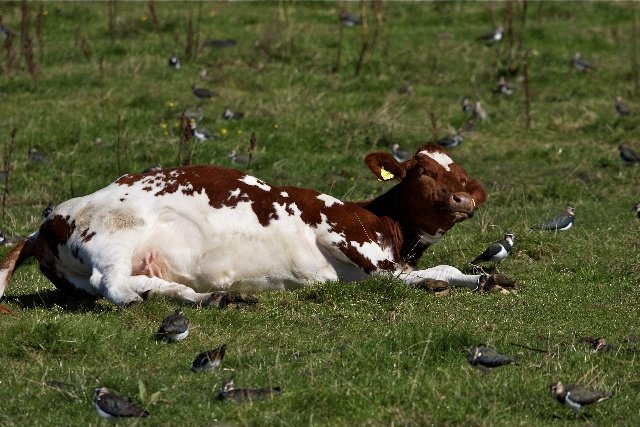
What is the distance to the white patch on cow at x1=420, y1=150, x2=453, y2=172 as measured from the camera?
10.9 meters

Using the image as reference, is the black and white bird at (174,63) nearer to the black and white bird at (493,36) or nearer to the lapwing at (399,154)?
the lapwing at (399,154)

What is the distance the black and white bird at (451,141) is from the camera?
1797cm

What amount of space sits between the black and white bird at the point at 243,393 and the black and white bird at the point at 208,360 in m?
0.63

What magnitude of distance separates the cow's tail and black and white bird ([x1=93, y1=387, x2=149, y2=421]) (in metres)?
3.24

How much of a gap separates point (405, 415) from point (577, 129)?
507 inches

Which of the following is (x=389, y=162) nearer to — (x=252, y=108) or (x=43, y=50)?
(x=252, y=108)

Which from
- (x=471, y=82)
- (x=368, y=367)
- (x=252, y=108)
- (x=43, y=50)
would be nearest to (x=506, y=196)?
(x=252, y=108)

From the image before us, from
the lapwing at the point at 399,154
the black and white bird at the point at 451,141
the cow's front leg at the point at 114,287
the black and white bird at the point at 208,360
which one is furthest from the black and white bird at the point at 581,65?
the black and white bird at the point at 208,360

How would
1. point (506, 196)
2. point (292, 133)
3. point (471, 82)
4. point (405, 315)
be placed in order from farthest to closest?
point (471, 82) < point (292, 133) < point (506, 196) < point (405, 315)

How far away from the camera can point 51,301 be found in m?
10.8

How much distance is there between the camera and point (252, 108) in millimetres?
19422

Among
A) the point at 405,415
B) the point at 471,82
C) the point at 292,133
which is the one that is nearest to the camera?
the point at 405,415

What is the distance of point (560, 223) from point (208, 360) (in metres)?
6.25

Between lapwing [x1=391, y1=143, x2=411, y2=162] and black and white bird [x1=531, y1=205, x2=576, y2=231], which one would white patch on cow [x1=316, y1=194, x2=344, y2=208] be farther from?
lapwing [x1=391, y1=143, x2=411, y2=162]
